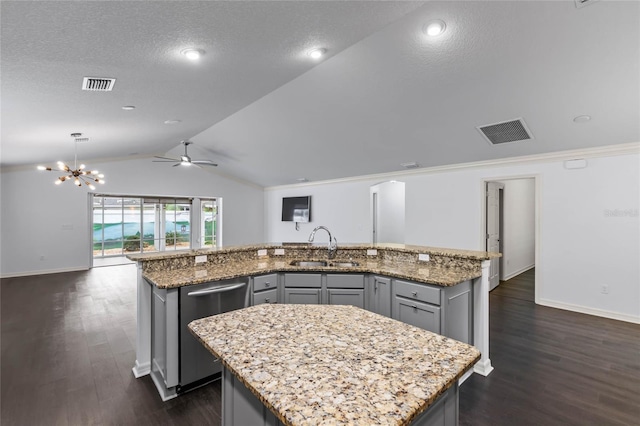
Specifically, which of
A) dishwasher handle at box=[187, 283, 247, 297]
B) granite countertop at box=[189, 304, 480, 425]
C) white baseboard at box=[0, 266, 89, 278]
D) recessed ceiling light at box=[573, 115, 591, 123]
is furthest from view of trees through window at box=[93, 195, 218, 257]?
recessed ceiling light at box=[573, 115, 591, 123]

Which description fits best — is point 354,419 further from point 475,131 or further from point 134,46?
point 475,131

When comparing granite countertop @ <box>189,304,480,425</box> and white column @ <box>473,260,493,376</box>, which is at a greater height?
granite countertop @ <box>189,304,480,425</box>

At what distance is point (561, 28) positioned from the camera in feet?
7.41

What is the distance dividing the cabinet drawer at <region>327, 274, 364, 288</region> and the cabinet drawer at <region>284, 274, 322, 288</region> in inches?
4.7

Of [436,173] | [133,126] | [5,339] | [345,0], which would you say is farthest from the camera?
[436,173]

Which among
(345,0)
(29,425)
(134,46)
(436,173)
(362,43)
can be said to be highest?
(362,43)

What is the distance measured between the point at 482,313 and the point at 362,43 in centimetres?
268

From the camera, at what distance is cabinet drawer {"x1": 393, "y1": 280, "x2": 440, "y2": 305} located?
238 centimetres

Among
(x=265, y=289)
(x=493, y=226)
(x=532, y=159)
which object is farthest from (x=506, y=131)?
(x=265, y=289)

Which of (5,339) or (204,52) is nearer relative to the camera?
(204,52)

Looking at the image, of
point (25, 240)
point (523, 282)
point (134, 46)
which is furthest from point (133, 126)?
point (523, 282)

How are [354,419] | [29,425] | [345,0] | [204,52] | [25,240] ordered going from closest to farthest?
1. [354,419]
2. [345,0]
3. [29,425]
4. [204,52]
5. [25,240]

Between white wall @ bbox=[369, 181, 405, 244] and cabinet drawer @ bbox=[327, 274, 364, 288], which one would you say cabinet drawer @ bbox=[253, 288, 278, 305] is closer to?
cabinet drawer @ bbox=[327, 274, 364, 288]

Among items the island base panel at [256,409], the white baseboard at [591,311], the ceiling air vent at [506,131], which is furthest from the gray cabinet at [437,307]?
the white baseboard at [591,311]
